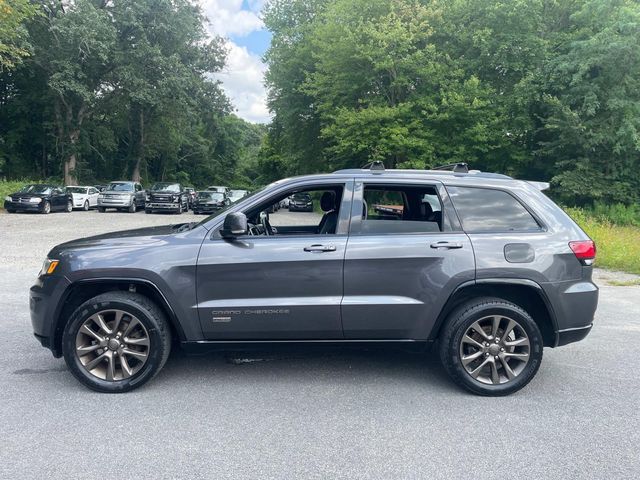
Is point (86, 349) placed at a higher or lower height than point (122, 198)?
lower

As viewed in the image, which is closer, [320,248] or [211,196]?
[320,248]

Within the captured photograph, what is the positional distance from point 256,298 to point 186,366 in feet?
3.88

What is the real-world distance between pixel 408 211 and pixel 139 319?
2.66 meters

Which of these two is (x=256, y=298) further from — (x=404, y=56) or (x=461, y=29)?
(x=461, y=29)

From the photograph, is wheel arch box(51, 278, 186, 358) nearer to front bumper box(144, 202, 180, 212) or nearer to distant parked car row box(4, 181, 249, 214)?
distant parked car row box(4, 181, 249, 214)

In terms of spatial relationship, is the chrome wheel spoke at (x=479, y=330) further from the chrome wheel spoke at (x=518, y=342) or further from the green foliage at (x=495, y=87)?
the green foliage at (x=495, y=87)

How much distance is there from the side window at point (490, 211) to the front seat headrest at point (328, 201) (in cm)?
117

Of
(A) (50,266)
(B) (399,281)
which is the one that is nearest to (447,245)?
(B) (399,281)

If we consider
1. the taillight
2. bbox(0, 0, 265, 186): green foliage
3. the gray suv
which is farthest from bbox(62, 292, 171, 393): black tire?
bbox(0, 0, 265, 186): green foliage

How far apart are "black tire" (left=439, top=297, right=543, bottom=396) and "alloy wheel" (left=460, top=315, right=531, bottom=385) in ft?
0.08

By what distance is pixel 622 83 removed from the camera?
2398 centimetres

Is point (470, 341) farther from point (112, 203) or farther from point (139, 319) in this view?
point (112, 203)

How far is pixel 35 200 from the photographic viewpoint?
78.2ft

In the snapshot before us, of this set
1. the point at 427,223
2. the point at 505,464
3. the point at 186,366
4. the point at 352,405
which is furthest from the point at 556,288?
the point at 186,366
